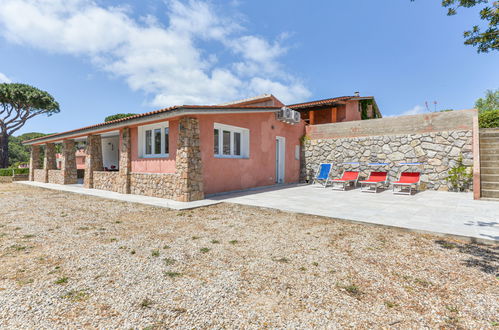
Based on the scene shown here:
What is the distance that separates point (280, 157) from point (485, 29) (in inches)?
386

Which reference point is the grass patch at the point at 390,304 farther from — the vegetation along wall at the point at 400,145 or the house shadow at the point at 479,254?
the vegetation along wall at the point at 400,145

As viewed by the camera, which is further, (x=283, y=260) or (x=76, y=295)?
(x=283, y=260)

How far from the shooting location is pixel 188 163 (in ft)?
25.3

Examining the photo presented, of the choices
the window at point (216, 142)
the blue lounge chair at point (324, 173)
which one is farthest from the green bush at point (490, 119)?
the window at point (216, 142)

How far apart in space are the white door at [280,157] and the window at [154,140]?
627cm

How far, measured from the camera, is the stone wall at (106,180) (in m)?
10.8

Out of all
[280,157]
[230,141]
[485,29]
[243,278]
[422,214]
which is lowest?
[243,278]

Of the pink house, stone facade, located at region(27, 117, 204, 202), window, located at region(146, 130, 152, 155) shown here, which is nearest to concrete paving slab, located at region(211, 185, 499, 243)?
stone facade, located at region(27, 117, 204, 202)

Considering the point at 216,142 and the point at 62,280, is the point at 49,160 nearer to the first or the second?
the point at 216,142

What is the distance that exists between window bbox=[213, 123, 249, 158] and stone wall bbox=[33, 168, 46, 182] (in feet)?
48.4

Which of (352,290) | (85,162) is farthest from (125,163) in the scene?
(352,290)

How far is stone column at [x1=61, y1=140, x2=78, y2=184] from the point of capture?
46.9 feet

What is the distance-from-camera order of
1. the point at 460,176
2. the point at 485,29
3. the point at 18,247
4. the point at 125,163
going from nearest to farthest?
1. the point at 18,247
2. the point at 485,29
3. the point at 460,176
4. the point at 125,163

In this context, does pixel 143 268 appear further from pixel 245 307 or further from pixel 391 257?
pixel 391 257
